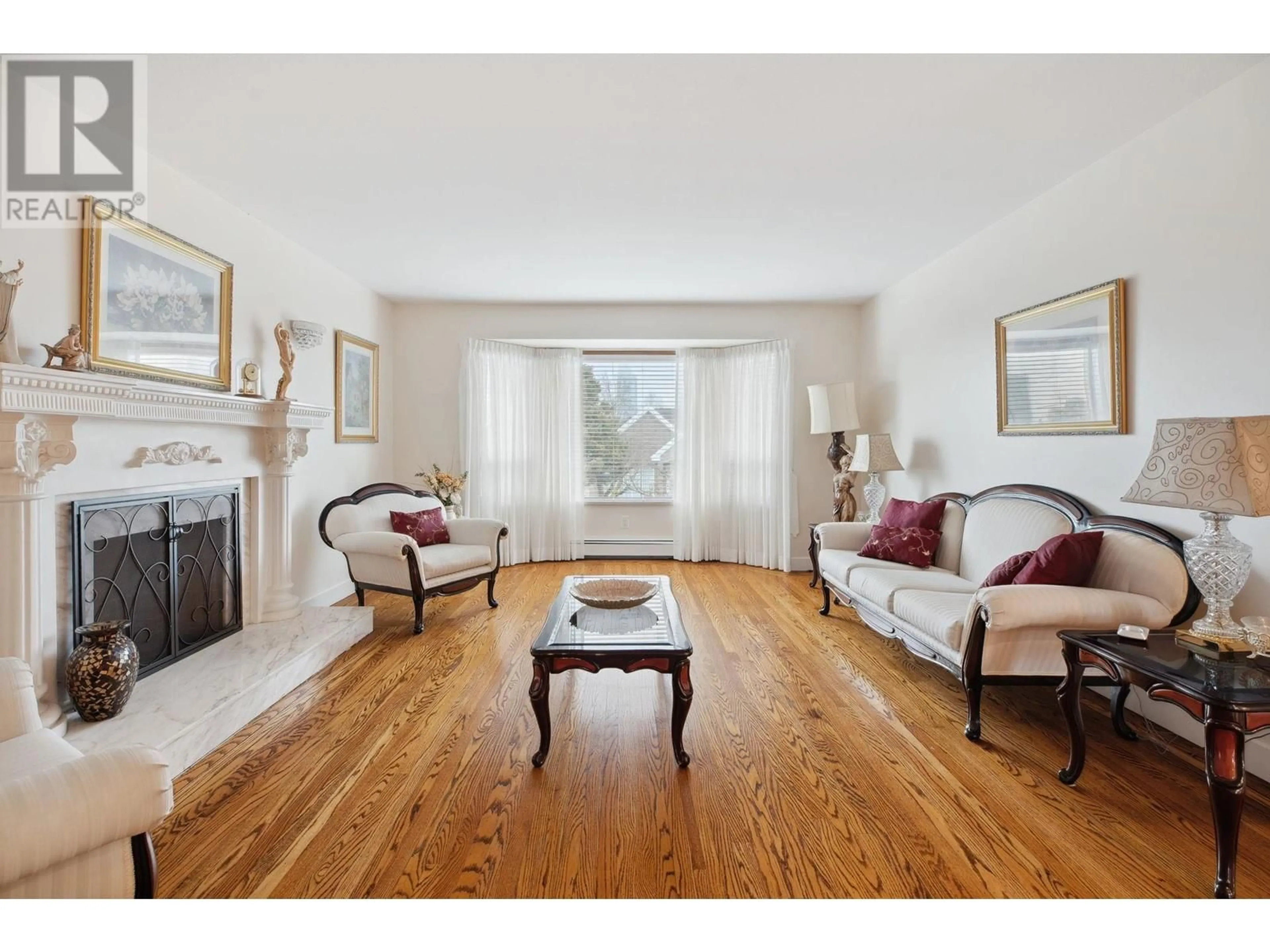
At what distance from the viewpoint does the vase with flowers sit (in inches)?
188

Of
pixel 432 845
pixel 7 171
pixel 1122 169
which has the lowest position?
pixel 432 845

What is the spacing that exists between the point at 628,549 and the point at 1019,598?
412 cm

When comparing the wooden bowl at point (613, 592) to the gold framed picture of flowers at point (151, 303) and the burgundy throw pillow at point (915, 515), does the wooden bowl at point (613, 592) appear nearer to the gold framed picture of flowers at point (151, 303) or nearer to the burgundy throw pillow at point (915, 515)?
the burgundy throw pillow at point (915, 515)

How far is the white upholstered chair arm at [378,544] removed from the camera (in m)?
3.58

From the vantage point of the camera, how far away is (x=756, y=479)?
566 cm

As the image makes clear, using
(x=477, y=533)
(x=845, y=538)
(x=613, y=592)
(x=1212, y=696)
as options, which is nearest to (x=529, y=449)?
(x=477, y=533)

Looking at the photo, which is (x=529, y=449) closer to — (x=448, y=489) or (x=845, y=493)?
(x=448, y=489)

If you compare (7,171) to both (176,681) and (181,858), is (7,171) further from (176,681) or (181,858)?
(181,858)

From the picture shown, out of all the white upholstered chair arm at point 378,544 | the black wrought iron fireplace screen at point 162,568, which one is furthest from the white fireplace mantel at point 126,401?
the white upholstered chair arm at point 378,544

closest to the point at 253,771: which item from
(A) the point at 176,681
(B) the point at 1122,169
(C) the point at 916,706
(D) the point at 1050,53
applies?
(A) the point at 176,681

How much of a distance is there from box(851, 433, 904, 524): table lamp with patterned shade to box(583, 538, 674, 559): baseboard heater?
2080 mm

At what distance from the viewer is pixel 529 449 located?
18.8 feet

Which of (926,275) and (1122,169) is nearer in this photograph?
(1122,169)
